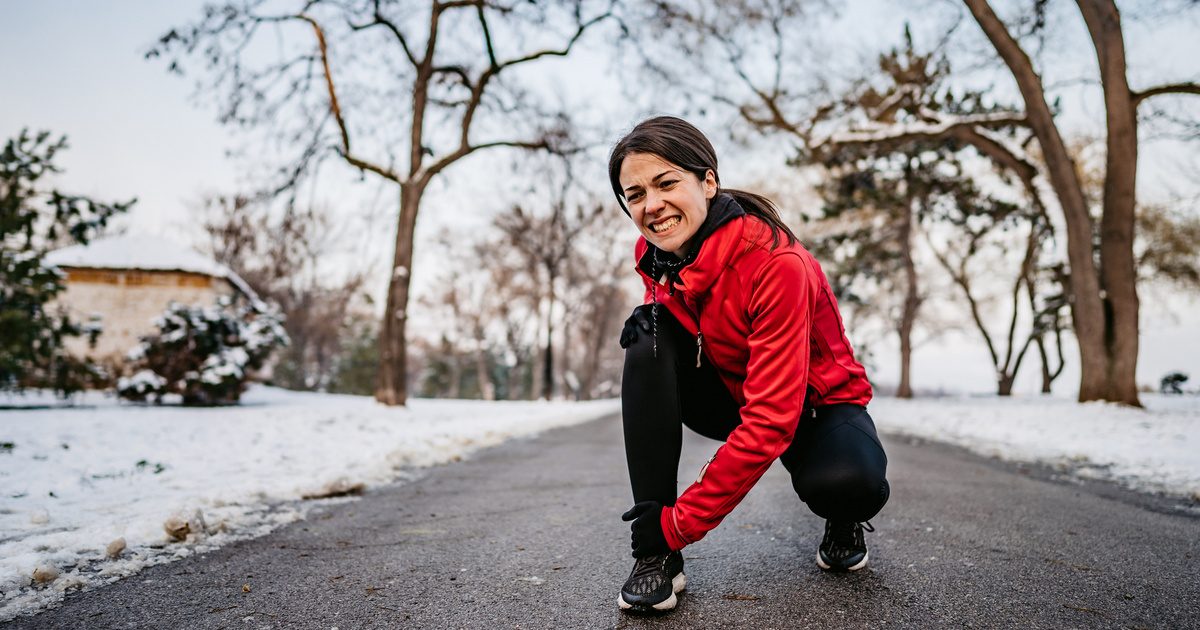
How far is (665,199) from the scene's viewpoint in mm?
1780

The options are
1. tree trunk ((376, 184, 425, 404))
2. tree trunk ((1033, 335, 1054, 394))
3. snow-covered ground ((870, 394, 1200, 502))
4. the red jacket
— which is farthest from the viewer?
tree trunk ((1033, 335, 1054, 394))

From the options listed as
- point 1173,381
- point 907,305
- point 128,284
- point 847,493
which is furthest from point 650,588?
point 1173,381

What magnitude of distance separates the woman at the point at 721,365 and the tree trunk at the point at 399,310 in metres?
9.50

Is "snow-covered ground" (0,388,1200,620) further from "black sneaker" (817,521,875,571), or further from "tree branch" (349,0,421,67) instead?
"tree branch" (349,0,421,67)

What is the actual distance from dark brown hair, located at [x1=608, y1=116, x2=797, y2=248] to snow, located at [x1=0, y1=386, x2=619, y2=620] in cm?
Answer: 200

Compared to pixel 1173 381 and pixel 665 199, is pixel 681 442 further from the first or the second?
pixel 1173 381

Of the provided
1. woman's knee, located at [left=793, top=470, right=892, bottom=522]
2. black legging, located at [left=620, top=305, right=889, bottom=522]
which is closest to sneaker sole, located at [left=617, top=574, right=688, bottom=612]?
black legging, located at [left=620, top=305, right=889, bottom=522]

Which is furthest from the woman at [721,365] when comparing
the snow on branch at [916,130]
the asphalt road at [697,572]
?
the snow on branch at [916,130]

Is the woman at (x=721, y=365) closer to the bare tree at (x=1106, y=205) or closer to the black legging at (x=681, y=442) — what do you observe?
the black legging at (x=681, y=442)

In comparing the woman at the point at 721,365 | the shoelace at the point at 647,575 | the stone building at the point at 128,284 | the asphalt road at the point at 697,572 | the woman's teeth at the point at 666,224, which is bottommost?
the asphalt road at the point at 697,572

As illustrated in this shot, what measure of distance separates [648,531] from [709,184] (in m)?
1.03

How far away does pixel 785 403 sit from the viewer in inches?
61.0

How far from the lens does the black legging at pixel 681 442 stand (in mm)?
1676

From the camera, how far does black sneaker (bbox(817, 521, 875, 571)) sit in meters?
1.89
